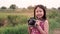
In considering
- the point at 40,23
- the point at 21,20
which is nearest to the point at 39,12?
the point at 40,23

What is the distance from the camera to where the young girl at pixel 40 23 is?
1.72 metres

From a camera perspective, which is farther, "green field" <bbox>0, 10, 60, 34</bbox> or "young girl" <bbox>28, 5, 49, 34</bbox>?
"green field" <bbox>0, 10, 60, 34</bbox>

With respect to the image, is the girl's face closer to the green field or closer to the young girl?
the young girl

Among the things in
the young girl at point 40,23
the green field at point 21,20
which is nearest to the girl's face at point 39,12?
the young girl at point 40,23

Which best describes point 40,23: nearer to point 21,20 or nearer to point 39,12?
point 39,12

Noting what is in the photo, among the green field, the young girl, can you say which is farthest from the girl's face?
the green field

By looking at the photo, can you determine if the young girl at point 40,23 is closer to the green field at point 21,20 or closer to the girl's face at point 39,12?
the girl's face at point 39,12

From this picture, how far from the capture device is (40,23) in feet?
5.78

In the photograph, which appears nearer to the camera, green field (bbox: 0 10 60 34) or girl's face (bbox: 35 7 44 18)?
girl's face (bbox: 35 7 44 18)

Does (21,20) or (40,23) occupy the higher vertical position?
(40,23)

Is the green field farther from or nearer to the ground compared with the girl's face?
nearer to the ground

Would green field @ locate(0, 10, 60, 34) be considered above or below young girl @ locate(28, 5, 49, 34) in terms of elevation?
below

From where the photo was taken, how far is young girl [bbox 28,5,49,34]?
172 centimetres

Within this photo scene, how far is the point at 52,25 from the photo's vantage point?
581cm
